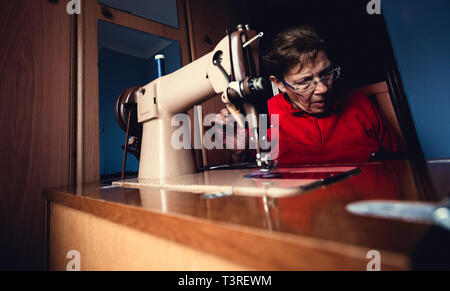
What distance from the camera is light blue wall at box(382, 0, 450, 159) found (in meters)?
1.39

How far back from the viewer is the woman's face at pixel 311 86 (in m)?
1.30

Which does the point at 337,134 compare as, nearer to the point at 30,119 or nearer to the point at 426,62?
the point at 426,62

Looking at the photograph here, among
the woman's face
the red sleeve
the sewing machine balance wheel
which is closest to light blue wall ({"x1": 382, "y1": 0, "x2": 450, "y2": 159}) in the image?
the red sleeve

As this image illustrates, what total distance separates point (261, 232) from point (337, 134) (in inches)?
56.2

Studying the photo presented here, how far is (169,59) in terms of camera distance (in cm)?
155

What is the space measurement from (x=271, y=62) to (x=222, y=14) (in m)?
0.72

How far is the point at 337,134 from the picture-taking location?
1.44m

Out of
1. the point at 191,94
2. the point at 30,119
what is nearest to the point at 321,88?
Answer: the point at 191,94

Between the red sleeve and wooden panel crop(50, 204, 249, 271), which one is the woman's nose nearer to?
the red sleeve

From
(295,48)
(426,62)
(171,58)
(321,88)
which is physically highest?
(171,58)

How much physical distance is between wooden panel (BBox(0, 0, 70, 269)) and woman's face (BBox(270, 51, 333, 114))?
124 cm

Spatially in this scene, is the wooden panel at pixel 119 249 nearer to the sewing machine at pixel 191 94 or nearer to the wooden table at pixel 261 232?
the wooden table at pixel 261 232
